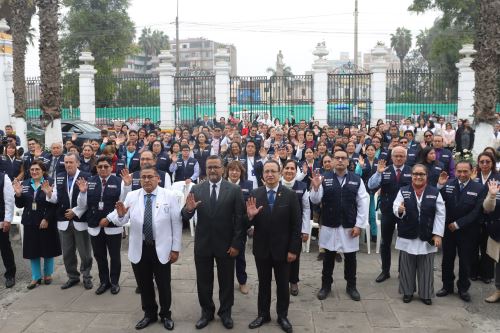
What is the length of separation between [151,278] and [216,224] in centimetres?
92

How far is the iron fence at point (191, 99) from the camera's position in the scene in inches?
789

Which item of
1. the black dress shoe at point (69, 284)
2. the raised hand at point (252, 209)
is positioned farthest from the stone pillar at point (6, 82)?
the raised hand at point (252, 209)

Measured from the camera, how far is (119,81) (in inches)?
836

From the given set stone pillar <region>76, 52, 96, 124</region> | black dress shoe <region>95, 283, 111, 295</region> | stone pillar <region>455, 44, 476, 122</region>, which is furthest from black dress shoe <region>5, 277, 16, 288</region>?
stone pillar <region>455, 44, 476, 122</region>

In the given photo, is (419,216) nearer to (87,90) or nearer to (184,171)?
(184,171)

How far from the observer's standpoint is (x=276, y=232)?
506 cm

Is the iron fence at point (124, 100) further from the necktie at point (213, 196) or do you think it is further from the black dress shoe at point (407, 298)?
the black dress shoe at point (407, 298)

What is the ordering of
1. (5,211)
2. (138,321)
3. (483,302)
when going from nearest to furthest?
(138,321) → (483,302) → (5,211)

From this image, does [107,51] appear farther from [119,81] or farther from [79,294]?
[79,294]

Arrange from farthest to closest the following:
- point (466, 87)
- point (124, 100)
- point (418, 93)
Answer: point (124, 100) → point (418, 93) → point (466, 87)

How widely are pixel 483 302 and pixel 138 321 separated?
396cm

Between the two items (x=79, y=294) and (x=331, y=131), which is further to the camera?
(x=331, y=131)

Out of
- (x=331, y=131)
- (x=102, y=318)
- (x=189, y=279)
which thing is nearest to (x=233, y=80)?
(x=331, y=131)

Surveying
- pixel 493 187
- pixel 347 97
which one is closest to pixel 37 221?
pixel 493 187
